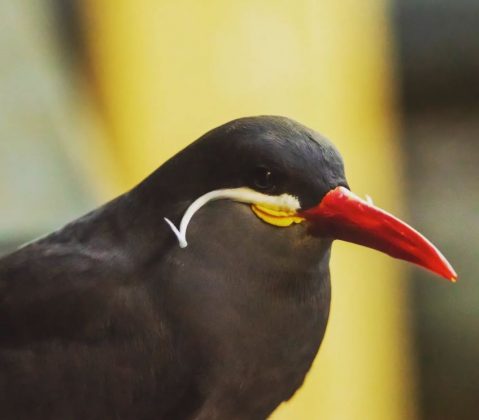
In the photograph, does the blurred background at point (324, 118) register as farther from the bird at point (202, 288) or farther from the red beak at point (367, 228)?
the red beak at point (367, 228)

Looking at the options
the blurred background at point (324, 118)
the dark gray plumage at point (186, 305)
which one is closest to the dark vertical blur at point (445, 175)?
the blurred background at point (324, 118)

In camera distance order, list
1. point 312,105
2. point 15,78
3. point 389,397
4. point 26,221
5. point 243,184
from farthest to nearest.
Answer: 1. point 389,397
2. point 15,78
3. point 312,105
4. point 26,221
5. point 243,184

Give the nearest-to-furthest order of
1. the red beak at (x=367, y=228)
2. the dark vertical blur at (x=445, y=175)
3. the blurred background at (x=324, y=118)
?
the red beak at (x=367, y=228) → the blurred background at (x=324, y=118) → the dark vertical blur at (x=445, y=175)

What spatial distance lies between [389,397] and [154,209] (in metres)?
1.19

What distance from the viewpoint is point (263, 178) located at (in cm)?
77

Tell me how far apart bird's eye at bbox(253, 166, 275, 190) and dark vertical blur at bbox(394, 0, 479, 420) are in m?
1.19

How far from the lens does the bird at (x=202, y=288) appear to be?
77 cm

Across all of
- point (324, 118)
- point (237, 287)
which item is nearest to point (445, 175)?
point (324, 118)

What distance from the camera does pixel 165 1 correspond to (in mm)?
1592

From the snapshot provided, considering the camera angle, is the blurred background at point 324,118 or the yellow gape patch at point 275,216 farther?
the blurred background at point 324,118

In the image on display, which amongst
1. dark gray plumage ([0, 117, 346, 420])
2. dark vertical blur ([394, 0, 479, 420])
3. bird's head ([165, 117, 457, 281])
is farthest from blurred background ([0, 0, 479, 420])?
bird's head ([165, 117, 457, 281])

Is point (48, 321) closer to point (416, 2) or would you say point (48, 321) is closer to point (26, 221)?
point (26, 221)

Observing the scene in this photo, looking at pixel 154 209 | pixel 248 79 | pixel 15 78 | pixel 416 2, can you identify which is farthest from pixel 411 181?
pixel 154 209

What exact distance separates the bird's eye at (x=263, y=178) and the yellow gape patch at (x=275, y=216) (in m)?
0.02
